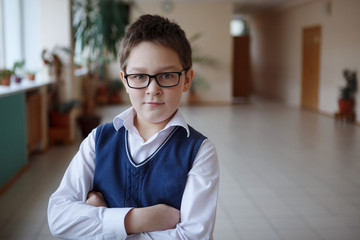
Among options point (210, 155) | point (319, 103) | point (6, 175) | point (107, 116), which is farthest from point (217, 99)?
point (210, 155)

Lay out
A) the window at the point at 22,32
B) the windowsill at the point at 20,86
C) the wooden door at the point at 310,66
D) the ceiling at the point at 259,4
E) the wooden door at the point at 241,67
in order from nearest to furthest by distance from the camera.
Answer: the windowsill at the point at 20,86 → the window at the point at 22,32 → the wooden door at the point at 310,66 → the ceiling at the point at 259,4 → the wooden door at the point at 241,67

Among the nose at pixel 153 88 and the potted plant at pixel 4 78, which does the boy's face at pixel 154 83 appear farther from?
the potted plant at pixel 4 78

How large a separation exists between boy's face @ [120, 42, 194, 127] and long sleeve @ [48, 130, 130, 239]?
27cm

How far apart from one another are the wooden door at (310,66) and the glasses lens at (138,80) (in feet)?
32.3

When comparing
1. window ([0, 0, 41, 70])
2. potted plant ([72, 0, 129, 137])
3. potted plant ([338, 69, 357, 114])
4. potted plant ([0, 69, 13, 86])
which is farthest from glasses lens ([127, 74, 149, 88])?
potted plant ([338, 69, 357, 114])

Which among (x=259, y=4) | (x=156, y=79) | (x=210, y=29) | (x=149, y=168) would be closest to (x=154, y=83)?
(x=156, y=79)

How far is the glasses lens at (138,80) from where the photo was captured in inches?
46.3

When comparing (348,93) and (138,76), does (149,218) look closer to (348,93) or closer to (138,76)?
(138,76)

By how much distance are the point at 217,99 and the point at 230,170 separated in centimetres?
780

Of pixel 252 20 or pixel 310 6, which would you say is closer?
pixel 310 6

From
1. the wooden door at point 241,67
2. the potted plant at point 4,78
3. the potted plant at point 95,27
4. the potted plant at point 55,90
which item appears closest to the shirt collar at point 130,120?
the potted plant at point 4,78

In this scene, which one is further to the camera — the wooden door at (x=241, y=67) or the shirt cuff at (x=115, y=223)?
the wooden door at (x=241, y=67)

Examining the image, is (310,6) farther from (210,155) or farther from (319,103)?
(210,155)

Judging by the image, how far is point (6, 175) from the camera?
403 cm
